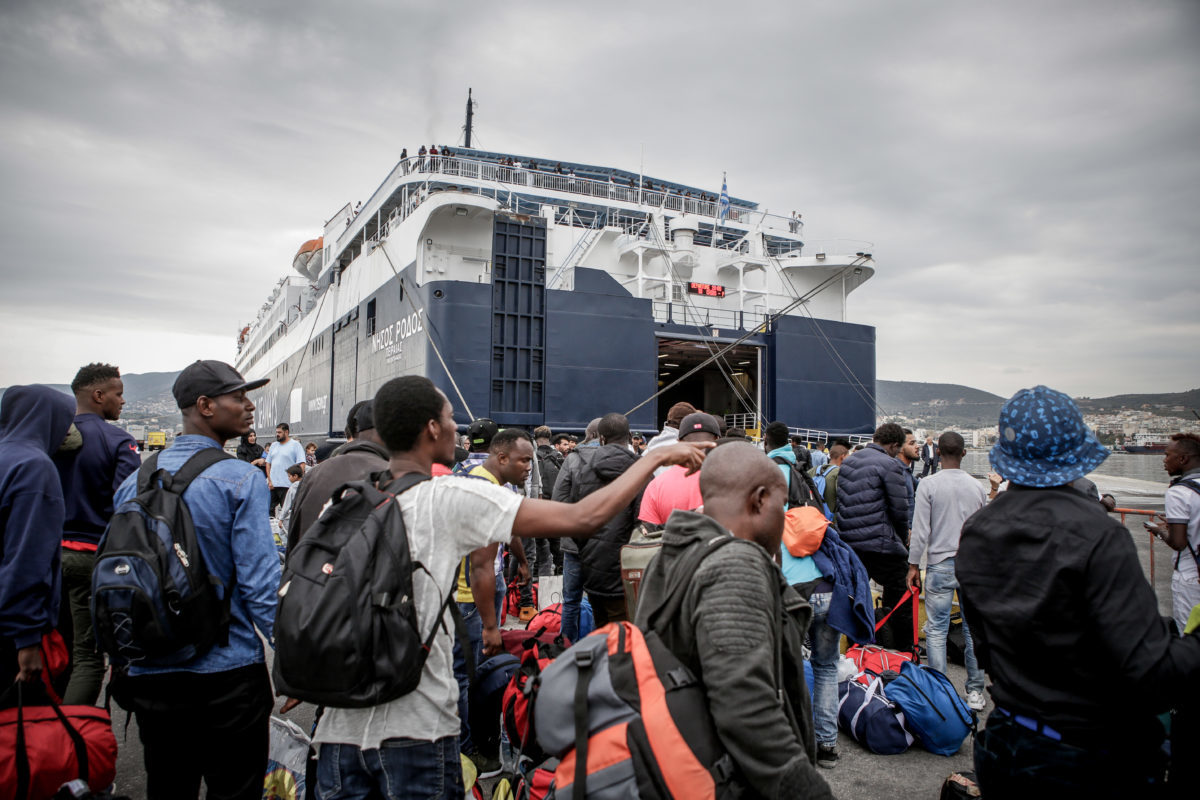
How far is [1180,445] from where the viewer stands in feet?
12.0

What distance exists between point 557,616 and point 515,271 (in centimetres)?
917

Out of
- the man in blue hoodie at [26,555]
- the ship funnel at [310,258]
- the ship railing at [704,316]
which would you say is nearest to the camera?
the man in blue hoodie at [26,555]

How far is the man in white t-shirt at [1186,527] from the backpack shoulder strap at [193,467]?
4214mm

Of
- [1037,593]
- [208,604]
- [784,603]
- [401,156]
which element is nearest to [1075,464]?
[1037,593]

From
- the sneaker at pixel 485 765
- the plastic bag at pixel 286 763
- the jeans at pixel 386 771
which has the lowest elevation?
the sneaker at pixel 485 765

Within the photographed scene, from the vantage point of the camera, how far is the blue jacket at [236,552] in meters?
2.08

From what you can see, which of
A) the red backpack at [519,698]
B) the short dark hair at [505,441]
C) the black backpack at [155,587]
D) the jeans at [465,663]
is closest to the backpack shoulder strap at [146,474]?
the black backpack at [155,587]

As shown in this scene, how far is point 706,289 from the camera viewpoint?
52.3 ft

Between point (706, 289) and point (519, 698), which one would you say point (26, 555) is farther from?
point (706, 289)

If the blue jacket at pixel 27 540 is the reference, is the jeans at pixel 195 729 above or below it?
below

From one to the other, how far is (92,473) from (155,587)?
1683 millimetres

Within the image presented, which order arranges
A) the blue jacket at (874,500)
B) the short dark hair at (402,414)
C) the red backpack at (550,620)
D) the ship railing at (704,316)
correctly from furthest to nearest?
the ship railing at (704,316), the red backpack at (550,620), the blue jacket at (874,500), the short dark hair at (402,414)

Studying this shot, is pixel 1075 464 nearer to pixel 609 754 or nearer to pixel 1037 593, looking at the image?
pixel 1037 593

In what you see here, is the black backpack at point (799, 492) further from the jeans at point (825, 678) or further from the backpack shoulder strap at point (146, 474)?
the backpack shoulder strap at point (146, 474)
